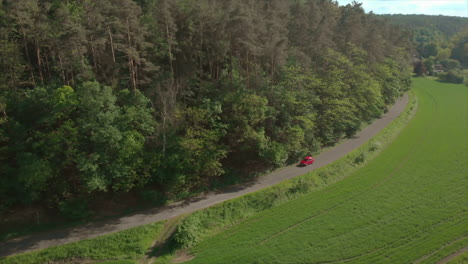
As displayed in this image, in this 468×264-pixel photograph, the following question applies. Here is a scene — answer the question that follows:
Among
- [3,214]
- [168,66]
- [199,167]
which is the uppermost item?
[168,66]

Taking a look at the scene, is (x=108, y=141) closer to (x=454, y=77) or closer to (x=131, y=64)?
(x=131, y=64)

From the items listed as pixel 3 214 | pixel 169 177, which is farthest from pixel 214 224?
pixel 3 214

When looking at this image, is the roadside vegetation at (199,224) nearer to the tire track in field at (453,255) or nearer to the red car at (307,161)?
the red car at (307,161)

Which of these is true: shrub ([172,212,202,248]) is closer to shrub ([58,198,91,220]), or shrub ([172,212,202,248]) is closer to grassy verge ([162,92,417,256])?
grassy verge ([162,92,417,256])

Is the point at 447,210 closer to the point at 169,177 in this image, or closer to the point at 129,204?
the point at 169,177

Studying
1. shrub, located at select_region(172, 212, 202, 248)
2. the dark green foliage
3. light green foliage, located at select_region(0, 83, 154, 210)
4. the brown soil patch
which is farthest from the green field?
the dark green foliage

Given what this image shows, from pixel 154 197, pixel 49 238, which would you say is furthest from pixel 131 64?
pixel 49 238
